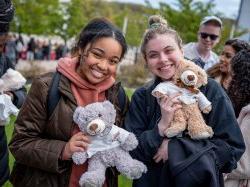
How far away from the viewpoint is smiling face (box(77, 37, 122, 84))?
9.16 feet

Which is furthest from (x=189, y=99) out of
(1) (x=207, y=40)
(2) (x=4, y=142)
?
(1) (x=207, y=40)

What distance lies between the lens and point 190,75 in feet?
9.16

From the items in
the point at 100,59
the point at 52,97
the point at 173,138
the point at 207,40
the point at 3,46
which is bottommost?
the point at 207,40

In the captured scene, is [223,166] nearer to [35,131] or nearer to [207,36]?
[35,131]

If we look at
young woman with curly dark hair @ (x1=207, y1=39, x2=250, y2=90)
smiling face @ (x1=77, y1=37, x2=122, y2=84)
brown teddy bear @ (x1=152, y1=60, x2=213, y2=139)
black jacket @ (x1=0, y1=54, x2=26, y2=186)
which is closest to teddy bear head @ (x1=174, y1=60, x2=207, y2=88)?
brown teddy bear @ (x1=152, y1=60, x2=213, y2=139)

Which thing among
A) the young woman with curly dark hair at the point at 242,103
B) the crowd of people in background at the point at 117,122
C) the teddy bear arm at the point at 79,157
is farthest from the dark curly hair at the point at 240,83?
the teddy bear arm at the point at 79,157

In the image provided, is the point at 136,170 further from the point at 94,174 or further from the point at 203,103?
the point at 203,103

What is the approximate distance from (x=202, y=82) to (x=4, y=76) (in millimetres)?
1670

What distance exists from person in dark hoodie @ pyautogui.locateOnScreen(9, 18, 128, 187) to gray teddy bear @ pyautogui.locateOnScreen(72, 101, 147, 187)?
7 centimetres

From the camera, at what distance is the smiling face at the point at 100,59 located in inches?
110

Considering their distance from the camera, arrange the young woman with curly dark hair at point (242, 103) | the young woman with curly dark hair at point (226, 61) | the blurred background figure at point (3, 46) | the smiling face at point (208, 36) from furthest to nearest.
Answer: the smiling face at point (208, 36)
the young woman with curly dark hair at point (226, 61)
the young woman with curly dark hair at point (242, 103)
the blurred background figure at point (3, 46)

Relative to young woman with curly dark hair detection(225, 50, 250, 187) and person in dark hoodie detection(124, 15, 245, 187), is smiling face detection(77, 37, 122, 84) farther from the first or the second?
young woman with curly dark hair detection(225, 50, 250, 187)

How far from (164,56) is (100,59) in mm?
431

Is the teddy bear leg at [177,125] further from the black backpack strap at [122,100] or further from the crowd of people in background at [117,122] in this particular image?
the black backpack strap at [122,100]
